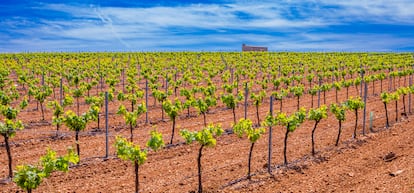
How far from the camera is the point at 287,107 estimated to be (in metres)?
27.9

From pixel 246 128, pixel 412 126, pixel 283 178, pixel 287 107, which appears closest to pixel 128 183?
pixel 246 128

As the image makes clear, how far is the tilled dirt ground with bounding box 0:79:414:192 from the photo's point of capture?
13.2m

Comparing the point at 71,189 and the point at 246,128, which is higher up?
the point at 246,128

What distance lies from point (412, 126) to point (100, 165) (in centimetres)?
1506

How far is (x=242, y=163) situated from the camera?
1524 cm

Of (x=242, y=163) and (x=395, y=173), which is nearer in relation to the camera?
(x=395, y=173)

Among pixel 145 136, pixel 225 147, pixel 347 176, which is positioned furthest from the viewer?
pixel 145 136

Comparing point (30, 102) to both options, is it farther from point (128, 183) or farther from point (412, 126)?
point (412, 126)

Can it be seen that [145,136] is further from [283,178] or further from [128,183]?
[283,178]

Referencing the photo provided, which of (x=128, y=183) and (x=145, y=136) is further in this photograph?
(x=145, y=136)

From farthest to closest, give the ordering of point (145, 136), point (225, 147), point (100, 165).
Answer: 1. point (145, 136)
2. point (225, 147)
3. point (100, 165)

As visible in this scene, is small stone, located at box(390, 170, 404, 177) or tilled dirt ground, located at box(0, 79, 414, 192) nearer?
tilled dirt ground, located at box(0, 79, 414, 192)

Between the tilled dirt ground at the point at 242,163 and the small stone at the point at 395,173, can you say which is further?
the small stone at the point at 395,173

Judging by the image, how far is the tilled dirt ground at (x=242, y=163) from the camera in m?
13.2
